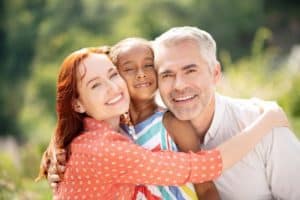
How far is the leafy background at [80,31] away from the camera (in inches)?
725

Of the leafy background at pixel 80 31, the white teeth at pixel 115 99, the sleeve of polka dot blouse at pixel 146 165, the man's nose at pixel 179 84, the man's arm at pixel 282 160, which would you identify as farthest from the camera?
the leafy background at pixel 80 31

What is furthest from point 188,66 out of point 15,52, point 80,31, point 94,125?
point 80,31

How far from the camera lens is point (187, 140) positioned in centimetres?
290

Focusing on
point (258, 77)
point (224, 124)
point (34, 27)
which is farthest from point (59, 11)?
point (224, 124)

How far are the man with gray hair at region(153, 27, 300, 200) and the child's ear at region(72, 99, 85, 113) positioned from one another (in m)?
0.33

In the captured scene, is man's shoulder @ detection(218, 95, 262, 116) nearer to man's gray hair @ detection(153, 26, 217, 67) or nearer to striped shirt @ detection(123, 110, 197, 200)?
man's gray hair @ detection(153, 26, 217, 67)

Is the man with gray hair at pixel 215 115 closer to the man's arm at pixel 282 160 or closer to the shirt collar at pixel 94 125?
the man's arm at pixel 282 160

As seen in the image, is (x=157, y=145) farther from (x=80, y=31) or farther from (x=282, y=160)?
(x=80, y=31)

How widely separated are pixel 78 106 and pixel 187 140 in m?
0.46

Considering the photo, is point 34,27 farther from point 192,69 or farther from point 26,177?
point 192,69

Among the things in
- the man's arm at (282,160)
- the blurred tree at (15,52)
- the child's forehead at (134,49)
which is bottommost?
the blurred tree at (15,52)

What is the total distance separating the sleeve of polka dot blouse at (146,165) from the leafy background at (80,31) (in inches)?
575

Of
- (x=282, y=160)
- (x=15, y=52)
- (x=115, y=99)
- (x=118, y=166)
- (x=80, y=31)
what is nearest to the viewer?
(x=118, y=166)

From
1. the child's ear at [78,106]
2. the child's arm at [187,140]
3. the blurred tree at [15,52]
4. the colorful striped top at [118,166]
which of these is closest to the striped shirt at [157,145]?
the child's arm at [187,140]
